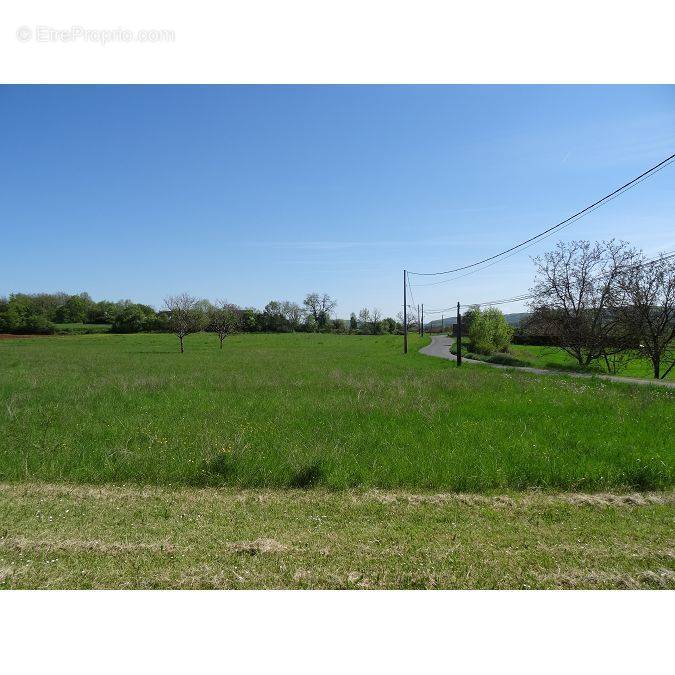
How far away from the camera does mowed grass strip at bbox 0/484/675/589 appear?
3262mm

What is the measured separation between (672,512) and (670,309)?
2653 cm

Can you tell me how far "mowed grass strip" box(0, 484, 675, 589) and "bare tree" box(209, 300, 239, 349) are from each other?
45.0 metres

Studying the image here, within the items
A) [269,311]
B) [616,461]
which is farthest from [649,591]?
[269,311]

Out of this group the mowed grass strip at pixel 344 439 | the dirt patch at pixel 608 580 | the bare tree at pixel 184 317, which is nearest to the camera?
the dirt patch at pixel 608 580

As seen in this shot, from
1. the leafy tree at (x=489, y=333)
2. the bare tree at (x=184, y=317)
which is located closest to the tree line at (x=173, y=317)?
the bare tree at (x=184, y=317)

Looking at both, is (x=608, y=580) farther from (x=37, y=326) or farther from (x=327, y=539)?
(x=37, y=326)

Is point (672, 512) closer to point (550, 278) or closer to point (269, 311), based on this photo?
point (550, 278)

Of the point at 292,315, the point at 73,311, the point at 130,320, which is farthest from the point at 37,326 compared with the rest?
the point at 292,315

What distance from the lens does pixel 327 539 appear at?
390cm

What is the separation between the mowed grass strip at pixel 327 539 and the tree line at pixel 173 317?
38.4 metres

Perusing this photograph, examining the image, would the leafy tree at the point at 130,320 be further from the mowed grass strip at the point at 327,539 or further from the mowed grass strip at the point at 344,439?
the mowed grass strip at the point at 327,539

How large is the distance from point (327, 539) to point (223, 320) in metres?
49.8

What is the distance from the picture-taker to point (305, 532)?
13.3ft

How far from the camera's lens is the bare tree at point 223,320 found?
165ft
